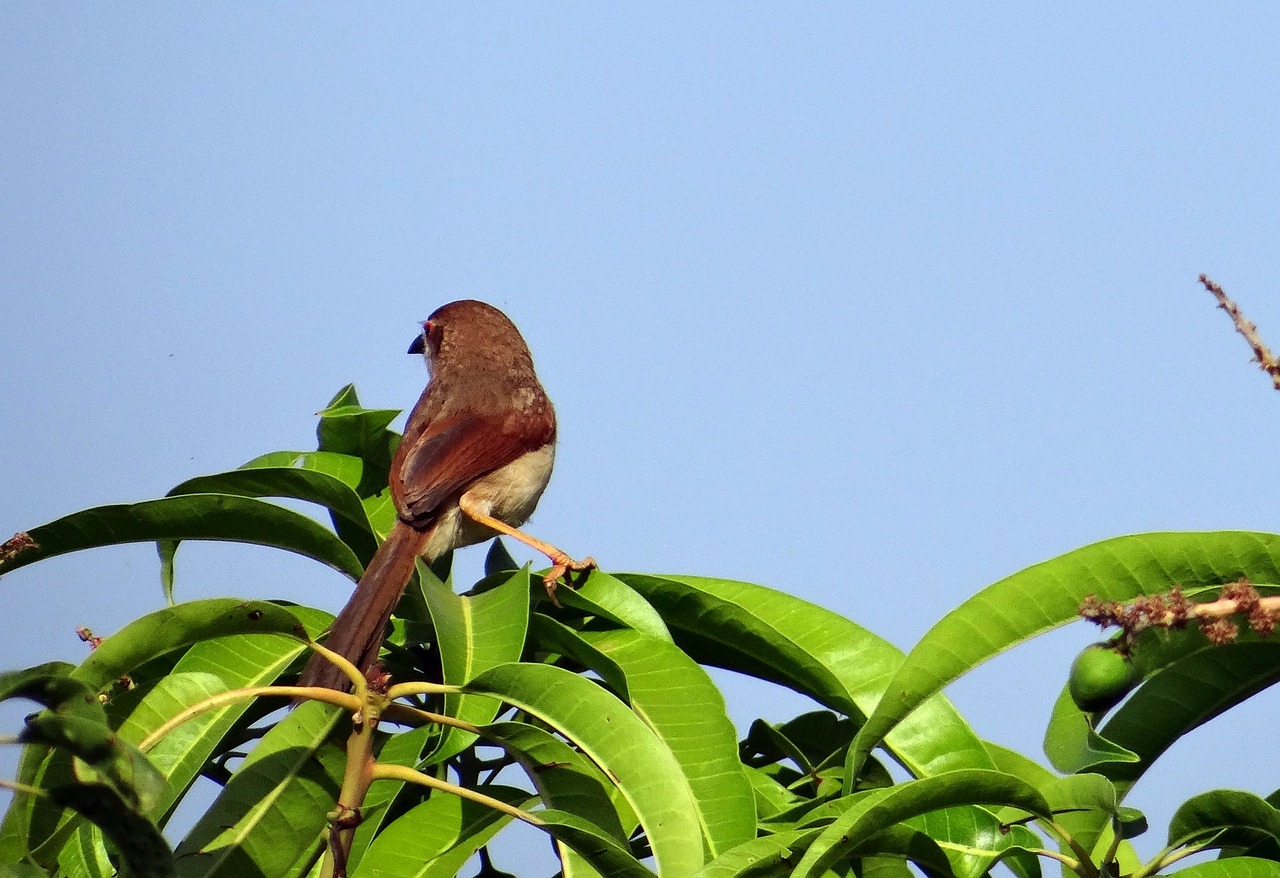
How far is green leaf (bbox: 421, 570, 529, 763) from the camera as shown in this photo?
8.55 feet

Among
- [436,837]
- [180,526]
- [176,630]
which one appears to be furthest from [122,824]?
[180,526]

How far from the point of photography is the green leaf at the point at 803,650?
9.27 feet

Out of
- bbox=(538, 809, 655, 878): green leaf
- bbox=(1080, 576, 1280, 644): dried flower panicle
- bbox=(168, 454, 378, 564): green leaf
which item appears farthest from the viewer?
bbox=(168, 454, 378, 564): green leaf

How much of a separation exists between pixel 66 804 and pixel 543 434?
160 inches

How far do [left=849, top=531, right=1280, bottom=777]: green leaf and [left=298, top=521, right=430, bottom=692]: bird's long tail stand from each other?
1.21m

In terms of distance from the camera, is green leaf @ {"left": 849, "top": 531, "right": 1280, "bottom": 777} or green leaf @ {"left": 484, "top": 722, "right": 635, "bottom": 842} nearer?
green leaf @ {"left": 849, "top": 531, "right": 1280, "bottom": 777}

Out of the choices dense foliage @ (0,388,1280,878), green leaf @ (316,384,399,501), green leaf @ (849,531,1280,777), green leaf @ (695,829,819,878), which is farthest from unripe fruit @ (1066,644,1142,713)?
green leaf @ (316,384,399,501)

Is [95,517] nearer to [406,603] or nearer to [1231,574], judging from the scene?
[406,603]

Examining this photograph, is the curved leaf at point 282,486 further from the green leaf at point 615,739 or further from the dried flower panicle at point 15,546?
the green leaf at point 615,739

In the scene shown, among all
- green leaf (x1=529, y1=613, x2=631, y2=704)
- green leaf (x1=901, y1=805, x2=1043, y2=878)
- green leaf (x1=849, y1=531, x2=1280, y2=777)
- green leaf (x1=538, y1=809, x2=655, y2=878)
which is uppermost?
green leaf (x1=529, y1=613, x2=631, y2=704)

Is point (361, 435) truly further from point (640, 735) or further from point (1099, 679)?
point (1099, 679)

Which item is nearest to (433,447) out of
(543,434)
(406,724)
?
(543,434)

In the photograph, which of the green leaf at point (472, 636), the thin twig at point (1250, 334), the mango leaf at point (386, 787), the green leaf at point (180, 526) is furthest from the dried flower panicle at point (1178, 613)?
the green leaf at point (180, 526)

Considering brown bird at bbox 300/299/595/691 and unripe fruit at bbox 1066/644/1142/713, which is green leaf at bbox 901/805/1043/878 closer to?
unripe fruit at bbox 1066/644/1142/713
